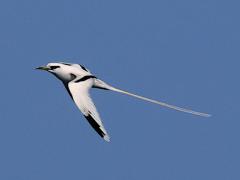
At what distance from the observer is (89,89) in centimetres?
2489

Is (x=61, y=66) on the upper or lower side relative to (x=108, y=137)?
upper

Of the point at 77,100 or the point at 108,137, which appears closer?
the point at 108,137

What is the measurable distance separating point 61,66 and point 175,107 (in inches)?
180

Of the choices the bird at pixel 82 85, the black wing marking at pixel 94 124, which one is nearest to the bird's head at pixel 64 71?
the bird at pixel 82 85

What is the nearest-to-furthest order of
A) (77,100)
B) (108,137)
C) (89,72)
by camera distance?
(108,137)
(77,100)
(89,72)

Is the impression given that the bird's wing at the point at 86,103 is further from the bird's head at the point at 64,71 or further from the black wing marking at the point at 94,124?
the bird's head at the point at 64,71

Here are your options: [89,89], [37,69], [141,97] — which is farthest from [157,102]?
[37,69]

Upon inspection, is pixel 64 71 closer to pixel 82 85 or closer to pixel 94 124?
pixel 82 85

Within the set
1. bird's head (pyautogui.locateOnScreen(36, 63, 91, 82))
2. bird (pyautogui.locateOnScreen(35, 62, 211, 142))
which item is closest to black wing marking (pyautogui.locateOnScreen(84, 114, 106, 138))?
bird (pyautogui.locateOnScreen(35, 62, 211, 142))

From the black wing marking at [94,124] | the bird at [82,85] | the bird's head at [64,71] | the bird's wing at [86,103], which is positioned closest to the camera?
the black wing marking at [94,124]

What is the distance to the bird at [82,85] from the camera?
23.3 m

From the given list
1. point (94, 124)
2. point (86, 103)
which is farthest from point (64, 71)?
point (94, 124)

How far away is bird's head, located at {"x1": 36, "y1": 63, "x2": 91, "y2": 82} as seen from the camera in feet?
84.8

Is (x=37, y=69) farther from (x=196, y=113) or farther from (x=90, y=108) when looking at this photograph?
(x=196, y=113)
